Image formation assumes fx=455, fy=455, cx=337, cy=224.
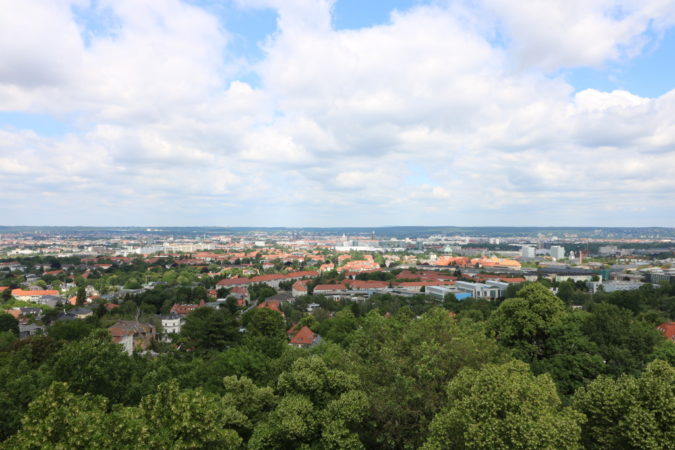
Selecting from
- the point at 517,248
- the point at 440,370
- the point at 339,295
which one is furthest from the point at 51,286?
the point at 517,248

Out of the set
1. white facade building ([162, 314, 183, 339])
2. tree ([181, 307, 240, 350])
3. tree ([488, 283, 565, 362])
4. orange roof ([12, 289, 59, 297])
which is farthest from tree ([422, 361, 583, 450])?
orange roof ([12, 289, 59, 297])

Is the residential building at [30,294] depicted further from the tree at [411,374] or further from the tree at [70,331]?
the tree at [411,374]

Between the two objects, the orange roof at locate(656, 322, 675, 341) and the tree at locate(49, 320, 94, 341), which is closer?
the tree at locate(49, 320, 94, 341)

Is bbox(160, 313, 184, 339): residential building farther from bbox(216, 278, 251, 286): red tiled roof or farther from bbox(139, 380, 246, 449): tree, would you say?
bbox(139, 380, 246, 449): tree

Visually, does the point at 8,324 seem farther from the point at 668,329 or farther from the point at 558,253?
the point at 558,253

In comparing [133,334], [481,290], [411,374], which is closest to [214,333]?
[133,334]

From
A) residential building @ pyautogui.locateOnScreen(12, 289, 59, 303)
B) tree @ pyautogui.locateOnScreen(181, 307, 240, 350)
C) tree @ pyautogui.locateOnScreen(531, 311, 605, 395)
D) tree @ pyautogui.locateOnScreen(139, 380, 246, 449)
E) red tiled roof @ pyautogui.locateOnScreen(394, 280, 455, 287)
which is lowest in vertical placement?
residential building @ pyautogui.locateOnScreen(12, 289, 59, 303)

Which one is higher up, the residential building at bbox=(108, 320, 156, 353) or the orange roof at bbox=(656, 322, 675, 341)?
the orange roof at bbox=(656, 322, 675, 341)
